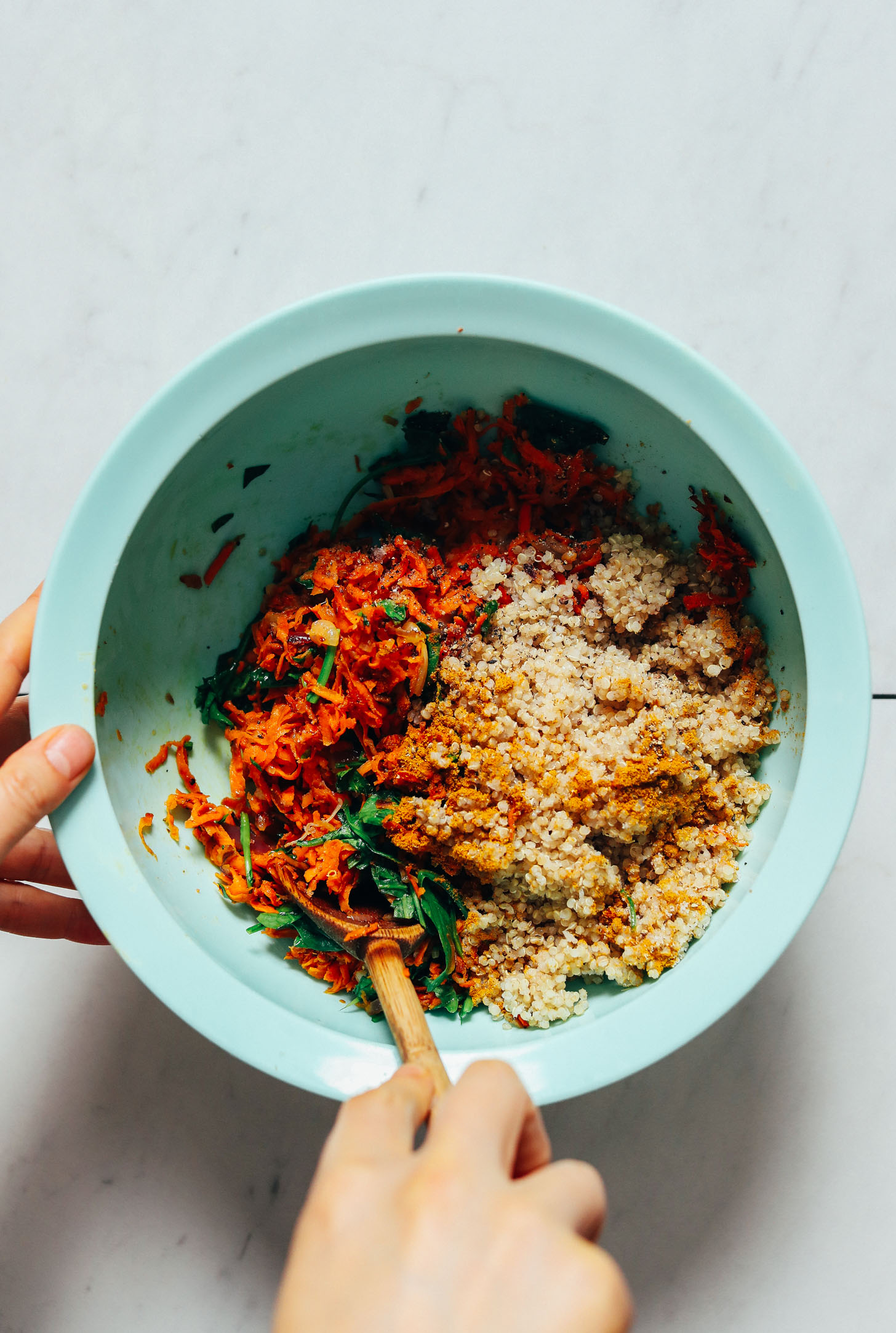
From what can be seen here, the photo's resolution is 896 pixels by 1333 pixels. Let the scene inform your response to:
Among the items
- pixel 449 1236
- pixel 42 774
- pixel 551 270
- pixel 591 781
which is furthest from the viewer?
pixel 551 270

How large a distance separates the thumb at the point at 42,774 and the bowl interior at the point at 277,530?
61 millimetres

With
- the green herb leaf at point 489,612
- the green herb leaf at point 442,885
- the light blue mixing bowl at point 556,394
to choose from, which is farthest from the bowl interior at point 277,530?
the green herb leaf at point 489,612

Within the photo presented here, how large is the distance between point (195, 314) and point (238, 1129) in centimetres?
116

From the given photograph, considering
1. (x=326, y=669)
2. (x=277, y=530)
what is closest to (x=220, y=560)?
(x=277, y=530)

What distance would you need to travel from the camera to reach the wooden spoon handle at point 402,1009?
852mm

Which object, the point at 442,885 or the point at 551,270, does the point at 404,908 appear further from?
the point at 551,270

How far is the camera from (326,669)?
1.06 m

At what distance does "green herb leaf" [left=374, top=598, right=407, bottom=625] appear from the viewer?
3.49 ft

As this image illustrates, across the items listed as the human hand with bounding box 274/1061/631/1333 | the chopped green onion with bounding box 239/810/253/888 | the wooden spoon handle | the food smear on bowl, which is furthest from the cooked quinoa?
the human hand with bounding box 274/1061/631/1333

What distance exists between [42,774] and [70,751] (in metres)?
0.03

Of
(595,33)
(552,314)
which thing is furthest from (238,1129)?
(595,33)

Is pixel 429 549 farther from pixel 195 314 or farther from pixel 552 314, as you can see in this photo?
pixel 195 314

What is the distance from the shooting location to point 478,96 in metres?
1.24

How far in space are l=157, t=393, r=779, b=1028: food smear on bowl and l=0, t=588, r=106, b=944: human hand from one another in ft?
0.64
